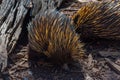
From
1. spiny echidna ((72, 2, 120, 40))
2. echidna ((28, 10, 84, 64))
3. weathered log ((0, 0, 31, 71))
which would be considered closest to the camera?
echidna ((28, 10, 84, 64))

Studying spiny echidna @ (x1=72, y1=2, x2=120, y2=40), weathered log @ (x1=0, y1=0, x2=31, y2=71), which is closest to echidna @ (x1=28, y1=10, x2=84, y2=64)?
weathered log @ (x1=0, y1=0, x2=31, y2=71)

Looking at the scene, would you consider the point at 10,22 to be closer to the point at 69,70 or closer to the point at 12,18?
the point at 12,18

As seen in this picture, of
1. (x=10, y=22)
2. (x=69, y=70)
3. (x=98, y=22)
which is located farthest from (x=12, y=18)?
(x=98, y=22)

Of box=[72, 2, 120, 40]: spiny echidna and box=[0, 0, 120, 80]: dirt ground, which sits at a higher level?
→ box=[72, 2, 120, 40]: spiny echidna

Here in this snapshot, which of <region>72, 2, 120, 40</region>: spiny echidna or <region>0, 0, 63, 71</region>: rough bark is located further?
<region>72, 2, 120, 40</region>: spiny echidna

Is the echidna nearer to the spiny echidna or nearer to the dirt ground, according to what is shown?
the dirt ground

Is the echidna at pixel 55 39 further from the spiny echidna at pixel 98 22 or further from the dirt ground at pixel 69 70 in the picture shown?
the spiny echidna at pixel 98 22

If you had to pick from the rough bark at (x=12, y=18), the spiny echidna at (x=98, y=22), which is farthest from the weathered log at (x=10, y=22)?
the spiny echidna at (x=98, y=22)
